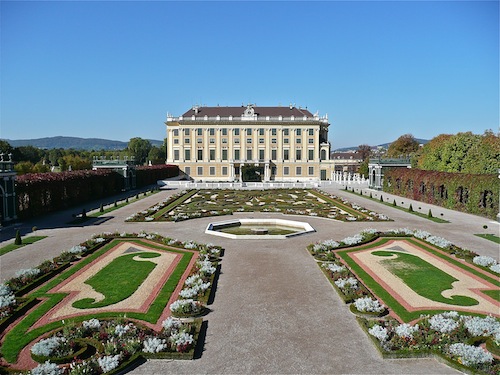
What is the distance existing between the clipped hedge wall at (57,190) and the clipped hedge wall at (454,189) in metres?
39.6

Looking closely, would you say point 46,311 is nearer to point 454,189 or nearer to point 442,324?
point 442,324

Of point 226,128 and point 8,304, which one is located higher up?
point 226,128

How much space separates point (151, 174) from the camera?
72.2 m

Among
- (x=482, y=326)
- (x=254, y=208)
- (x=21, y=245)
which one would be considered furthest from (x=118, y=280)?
(x=254, y=208)

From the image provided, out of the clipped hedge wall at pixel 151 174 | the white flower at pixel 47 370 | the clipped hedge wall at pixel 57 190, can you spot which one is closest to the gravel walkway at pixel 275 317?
the white flower at pixel 47 370

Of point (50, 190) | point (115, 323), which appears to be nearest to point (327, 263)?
point (115, 323)

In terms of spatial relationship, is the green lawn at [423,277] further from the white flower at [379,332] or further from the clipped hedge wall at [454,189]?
A: the clipped hedge wall at [454,189]

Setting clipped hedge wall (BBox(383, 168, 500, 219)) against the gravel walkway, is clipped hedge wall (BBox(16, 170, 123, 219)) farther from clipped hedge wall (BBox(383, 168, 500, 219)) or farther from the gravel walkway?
clipped hedge wall (BBox(383, 168, 500, 219))

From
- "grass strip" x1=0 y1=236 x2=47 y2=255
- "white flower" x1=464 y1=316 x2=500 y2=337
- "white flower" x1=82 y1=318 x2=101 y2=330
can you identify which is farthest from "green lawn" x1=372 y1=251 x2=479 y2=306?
"grass strip" x1=0 y1=236 x2=47 y2=255

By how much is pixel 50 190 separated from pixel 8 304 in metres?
27.3

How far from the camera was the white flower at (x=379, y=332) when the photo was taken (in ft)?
37.7

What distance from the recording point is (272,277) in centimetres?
1769

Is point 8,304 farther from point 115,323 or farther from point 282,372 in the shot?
point 282,372

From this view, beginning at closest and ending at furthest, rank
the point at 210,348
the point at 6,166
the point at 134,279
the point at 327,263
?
the point at 210,348, the point at 134,279, the point at 327,263, the point at 6,166
